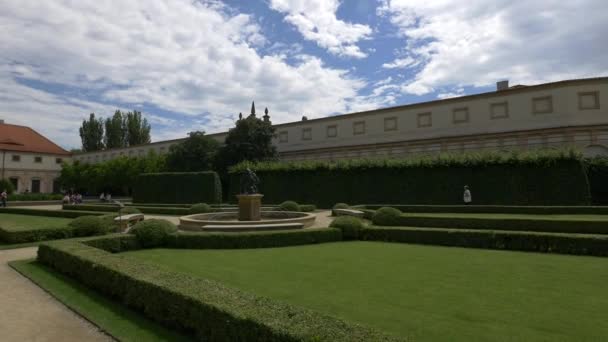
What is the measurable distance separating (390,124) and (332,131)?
764 cm

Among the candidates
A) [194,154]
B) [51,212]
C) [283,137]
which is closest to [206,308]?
[51,212]

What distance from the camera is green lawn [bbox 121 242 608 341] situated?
5021mm

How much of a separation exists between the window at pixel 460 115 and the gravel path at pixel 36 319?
35269 mm

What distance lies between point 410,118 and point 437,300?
34.4 meters

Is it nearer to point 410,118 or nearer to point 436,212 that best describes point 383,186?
point 436,212

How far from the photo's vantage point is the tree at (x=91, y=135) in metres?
76.0

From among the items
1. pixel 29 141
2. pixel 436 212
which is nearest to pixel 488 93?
pixel 436 212

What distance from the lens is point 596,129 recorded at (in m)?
28.6

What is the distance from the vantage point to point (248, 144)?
42.2 meters

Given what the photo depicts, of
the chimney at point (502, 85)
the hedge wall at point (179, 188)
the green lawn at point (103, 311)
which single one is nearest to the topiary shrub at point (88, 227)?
the green lawn at point (103, 311)

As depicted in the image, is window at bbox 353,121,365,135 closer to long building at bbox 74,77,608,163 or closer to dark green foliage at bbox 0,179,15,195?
long building at bbox 74,77,608,163

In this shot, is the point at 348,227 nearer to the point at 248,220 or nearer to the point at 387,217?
the point at 387,217

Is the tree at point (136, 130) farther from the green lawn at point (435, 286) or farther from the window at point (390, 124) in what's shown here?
the green lawn at point (435, 286)

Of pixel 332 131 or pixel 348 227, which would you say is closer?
pixel 348 227
